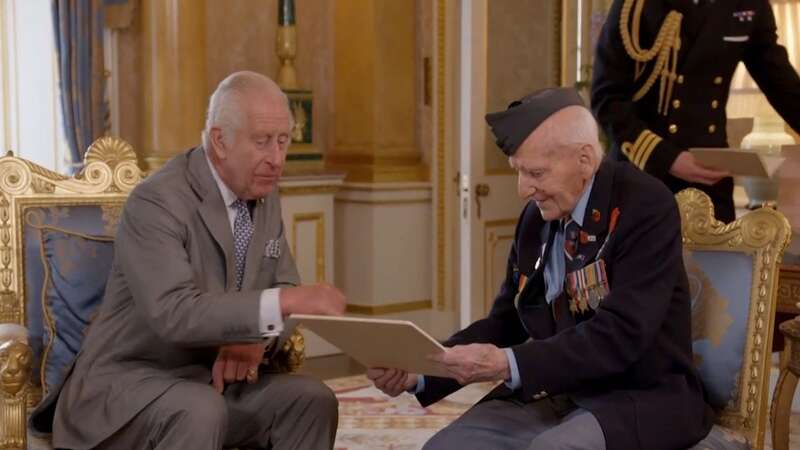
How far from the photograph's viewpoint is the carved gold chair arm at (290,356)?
2.83 m

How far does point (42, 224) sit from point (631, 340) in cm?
153

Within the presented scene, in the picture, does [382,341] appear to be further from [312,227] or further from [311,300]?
[312,227]

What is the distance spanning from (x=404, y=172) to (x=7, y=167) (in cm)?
389

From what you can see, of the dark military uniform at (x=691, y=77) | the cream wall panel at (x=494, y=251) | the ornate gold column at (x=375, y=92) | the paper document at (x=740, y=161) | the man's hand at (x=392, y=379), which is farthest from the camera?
the ornate gold column at (x=375, y=92)

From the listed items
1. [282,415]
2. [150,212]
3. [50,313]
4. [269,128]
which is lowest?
[282,415]

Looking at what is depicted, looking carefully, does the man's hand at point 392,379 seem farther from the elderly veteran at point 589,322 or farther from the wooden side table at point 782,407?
the wooden side table at point 782,407

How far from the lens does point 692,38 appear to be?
11.0 ft

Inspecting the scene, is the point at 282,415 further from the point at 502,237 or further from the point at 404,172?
the point at 404,172

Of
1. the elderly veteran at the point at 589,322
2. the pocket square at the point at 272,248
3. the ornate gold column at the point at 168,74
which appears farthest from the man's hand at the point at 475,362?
the ornate gold column at the point at 168,74

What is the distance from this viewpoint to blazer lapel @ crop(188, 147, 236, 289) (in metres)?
2.60

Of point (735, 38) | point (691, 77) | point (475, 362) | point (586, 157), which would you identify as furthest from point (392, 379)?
point (735, 38)

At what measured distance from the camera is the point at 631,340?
7.57 ft

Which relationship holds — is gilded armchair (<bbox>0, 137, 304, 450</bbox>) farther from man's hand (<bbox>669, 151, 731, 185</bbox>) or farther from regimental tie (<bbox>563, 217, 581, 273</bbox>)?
man's hand (<bbox>669, 151, 731, 185</bbox>)

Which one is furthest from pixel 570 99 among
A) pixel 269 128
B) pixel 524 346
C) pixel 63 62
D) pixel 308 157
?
pixel 308 157
